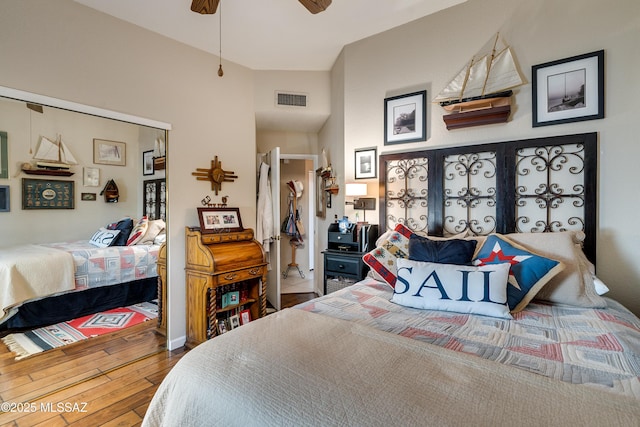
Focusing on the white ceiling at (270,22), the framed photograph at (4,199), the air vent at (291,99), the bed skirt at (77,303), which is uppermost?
the white ceiling at (270,22)

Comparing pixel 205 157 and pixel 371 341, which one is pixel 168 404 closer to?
pixel 371 341

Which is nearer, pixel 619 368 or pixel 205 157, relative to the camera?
pixel 619 368

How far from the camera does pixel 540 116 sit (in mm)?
2178

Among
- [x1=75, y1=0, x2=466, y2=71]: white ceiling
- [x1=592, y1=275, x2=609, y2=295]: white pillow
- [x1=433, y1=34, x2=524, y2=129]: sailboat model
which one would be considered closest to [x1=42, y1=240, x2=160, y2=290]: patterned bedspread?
[x1=75, y1=0, x2=466, y2=71]: white ceiling

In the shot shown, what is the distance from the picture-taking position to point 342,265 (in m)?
2.73

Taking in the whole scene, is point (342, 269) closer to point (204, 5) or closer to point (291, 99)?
point (291, 99)

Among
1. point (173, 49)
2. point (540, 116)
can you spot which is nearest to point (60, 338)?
point (173, 49)

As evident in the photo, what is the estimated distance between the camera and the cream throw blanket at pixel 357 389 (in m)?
0.71

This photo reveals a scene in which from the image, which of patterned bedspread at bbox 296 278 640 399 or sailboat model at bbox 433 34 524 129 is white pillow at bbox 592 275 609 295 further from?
A: sailboat model at bbox 433 34 524 129

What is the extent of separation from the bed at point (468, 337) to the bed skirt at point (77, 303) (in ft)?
6.38

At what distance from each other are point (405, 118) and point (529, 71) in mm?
962

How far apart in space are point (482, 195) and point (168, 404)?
96.7 inches

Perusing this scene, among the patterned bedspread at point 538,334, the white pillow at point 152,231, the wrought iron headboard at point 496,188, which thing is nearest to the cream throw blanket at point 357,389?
the patterned bedspread at point 538,334

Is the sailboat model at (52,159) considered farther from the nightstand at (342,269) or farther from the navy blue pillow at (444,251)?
the navy blue pillow at (444,251)
